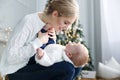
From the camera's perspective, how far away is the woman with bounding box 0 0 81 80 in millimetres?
1413

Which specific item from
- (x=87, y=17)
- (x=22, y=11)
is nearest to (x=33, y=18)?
(x=22, y=11)

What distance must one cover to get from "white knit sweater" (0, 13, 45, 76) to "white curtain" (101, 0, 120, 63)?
92.9 inches

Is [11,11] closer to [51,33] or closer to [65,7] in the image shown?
[51,33]

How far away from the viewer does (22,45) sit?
1447 mm

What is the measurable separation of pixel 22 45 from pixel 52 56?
0.18 metres

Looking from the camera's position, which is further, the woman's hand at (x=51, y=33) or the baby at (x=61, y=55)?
the woman's hand at (x=51, y=33)

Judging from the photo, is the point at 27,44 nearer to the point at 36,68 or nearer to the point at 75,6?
the point at 36,68

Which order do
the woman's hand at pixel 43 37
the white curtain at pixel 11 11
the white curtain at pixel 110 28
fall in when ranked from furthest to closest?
1. the white curtain at pixel 110 28
2. the white curtain at pixel 11 11
3. the woman's hand at pixel 43 37

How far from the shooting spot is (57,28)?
1.52 metres

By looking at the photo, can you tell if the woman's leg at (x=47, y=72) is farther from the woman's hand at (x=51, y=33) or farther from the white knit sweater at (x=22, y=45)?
the woman's hand at (x=51, y=33)

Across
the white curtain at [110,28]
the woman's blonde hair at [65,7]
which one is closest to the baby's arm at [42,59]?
the woman's blonde hair at [65,7]

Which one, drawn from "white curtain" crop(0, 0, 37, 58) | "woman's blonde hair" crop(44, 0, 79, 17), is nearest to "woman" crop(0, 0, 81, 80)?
"woman's blonde hair" crop(44, 0, 79, 17)

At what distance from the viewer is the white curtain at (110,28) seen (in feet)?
12.1

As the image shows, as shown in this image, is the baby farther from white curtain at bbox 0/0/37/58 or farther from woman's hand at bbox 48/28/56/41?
Answer: white curtain at bbox 0/0/37/58
